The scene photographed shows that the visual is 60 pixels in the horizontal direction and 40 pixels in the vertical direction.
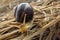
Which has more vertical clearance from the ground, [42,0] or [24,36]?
[42,0]

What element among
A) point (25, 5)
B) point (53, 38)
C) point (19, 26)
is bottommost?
point (53, 38)

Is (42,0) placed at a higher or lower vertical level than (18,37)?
higher

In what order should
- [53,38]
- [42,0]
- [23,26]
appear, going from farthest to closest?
[42,0] → [53,38] → [23,26]

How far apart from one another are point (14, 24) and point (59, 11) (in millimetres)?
346

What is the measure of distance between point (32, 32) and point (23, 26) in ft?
0.25

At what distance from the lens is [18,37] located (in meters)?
1.13

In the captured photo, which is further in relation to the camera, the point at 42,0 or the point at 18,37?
the point at 42,0

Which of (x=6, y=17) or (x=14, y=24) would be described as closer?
(x=14, y=24)

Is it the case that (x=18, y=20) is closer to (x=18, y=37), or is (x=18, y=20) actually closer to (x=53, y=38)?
(x=18, y=37)

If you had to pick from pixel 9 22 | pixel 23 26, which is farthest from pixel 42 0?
pixel 23 26

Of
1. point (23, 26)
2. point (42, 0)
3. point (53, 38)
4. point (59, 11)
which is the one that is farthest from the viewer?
point (42, 0)

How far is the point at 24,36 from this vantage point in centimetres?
112

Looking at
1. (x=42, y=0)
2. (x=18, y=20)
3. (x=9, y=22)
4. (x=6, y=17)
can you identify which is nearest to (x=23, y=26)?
(x=18, y=20)

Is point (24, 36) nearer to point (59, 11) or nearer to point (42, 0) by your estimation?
point (59, 11)
